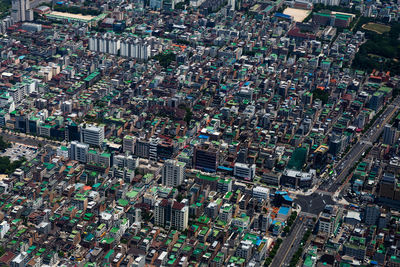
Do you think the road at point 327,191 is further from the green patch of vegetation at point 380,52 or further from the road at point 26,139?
the road at point 26,139

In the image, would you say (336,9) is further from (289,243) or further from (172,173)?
(289,243)

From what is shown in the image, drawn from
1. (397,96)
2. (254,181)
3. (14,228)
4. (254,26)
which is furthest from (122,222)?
(254,26)

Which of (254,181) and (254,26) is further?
(254,26)

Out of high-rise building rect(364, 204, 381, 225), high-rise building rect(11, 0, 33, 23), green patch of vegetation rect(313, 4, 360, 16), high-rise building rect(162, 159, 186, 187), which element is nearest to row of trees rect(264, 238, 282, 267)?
high-rise building rect(364, 204, 381, 225)

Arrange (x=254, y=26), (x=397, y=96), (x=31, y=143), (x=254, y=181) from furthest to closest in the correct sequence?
1. (x=254, y=26)
2. (x=397, y=96)
3. (x=31, y=143)
4. (x=254, y=181)

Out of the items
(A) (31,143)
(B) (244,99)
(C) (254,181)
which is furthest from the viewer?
(B) (244,99)

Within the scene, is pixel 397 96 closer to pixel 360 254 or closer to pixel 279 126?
pixel 279 126

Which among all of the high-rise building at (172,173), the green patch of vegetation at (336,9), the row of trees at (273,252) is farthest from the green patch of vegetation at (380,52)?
the row of trees at (273,252)
